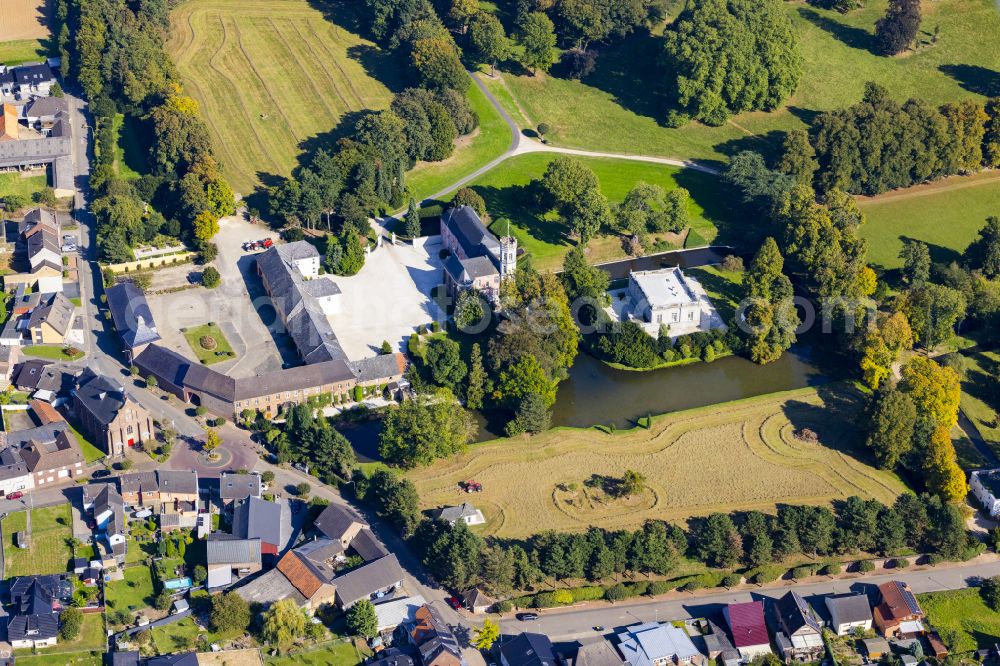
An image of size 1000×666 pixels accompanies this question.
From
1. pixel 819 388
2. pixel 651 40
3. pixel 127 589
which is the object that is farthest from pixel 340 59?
pixel 127 589

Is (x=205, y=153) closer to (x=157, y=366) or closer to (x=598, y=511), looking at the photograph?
(x=157, y=366)

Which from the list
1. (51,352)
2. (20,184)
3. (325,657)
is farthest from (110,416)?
(20,184)

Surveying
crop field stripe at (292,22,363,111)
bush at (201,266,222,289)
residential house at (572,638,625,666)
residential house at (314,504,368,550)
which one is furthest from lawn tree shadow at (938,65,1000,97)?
residential house at (314,504,368,550)

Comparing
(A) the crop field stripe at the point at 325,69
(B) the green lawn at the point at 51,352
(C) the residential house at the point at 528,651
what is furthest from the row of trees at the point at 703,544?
(A) the crop field stripe at the point at 325,69

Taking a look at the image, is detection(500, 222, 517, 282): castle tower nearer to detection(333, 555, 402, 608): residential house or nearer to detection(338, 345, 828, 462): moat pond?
detection(338, 345, 828, 462): moat pond

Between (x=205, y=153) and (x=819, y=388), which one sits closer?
(x=819, y=388)

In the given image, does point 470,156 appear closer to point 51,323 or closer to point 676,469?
point 51,323
